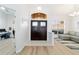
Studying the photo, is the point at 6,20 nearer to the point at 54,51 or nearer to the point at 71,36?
the point at 54,51

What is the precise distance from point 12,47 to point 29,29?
1103 millimetres

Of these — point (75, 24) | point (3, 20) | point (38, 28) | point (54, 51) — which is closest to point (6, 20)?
point (3, 20)

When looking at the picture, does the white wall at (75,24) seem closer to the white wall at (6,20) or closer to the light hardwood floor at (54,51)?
the light hardwood floor at (54,51)

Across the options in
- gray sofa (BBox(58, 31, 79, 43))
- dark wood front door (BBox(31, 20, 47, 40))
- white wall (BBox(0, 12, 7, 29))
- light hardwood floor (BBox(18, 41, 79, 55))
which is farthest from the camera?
dark wood front door (BBox(31, 20, 47, 40))

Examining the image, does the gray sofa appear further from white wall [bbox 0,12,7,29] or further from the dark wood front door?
white wall [bbox 0,12,7,29]

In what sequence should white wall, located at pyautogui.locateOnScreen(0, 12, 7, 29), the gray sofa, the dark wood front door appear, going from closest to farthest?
1. white wall, located at pyautogui.locateOnScreen(0, 12, 7, 29)
2. the gray sofa
3. the dark wood front door

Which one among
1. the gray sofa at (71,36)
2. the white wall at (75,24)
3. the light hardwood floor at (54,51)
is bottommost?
the light hardwood floor at (54,51)

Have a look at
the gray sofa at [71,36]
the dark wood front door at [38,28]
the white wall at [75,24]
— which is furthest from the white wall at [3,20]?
the white wall at [75,24]

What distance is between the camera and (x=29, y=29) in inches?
147

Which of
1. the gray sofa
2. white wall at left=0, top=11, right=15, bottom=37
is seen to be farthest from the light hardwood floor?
white wall at left=0, top=11, right=15, bottom=37
